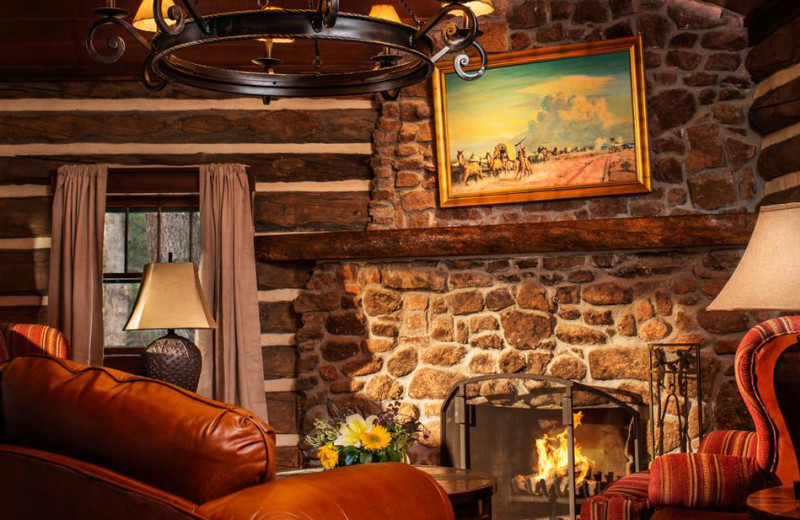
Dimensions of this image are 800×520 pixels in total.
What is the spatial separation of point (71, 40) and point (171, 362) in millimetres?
2395

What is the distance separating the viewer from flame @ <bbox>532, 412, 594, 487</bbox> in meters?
5.47

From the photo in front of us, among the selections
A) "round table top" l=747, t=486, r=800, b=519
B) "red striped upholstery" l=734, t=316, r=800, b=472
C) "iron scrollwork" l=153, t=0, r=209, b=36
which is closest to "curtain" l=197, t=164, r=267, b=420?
"red striped upholstery" l=734, t=316, r=800, b=472

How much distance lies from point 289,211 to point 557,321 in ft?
6.10

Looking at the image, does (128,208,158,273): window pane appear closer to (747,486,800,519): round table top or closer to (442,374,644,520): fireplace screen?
(442,374,644,520): fireplace screen

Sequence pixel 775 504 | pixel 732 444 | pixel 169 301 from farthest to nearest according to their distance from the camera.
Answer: pixel 169 301, pixel 732 444, pixel 775 504

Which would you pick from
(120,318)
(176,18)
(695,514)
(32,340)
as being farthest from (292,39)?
(120,318)

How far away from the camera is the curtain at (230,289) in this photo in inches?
225

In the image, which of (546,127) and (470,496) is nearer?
(470,496)

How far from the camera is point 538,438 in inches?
219

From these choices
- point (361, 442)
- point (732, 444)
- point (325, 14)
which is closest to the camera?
point (325, 14)

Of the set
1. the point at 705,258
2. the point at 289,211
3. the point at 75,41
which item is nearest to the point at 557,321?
the point at 705,258

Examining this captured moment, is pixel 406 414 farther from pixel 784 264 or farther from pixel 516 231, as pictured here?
pixel 784 264

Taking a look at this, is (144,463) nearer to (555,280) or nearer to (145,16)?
(145,16)

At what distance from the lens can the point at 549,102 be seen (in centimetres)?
566
